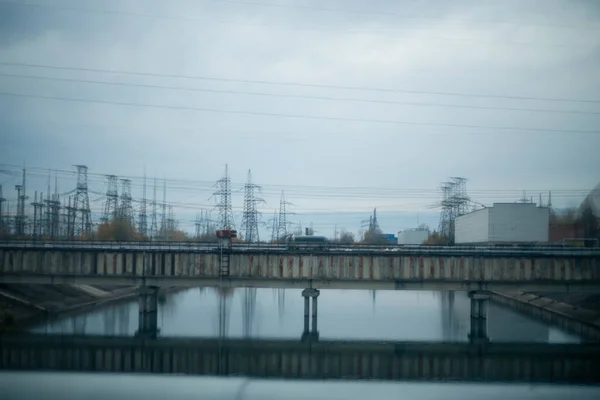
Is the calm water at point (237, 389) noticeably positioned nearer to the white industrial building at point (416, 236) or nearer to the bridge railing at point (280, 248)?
the bridge railing at point (280, 248)

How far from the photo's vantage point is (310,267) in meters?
38.9

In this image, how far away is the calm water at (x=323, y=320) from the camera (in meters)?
36.9

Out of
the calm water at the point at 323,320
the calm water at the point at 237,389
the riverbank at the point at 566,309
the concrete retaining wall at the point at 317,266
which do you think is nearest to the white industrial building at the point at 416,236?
the calm water at the point at 323,320

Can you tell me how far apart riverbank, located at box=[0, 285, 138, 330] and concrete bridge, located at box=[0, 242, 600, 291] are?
2.45 meters

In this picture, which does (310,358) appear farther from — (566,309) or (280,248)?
(566,309)

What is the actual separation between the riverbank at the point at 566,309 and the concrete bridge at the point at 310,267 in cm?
418

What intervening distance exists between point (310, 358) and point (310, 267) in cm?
1020

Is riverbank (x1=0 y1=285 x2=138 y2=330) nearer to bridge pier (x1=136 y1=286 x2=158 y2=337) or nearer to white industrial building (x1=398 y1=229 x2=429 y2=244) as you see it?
bridge pier (x1=136 y1=286 x2=158 y2=337)

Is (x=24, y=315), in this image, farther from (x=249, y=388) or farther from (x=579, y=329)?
(x=579, y=329)

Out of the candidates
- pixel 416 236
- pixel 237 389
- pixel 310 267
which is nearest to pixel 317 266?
pixel 310 267

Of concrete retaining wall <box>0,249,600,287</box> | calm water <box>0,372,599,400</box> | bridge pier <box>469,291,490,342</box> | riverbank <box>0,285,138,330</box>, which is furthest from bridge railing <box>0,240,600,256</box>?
calm water <box>0,372,599,400</box>

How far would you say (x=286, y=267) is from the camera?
38.9 metres

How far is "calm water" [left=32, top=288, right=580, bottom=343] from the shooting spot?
121 ft

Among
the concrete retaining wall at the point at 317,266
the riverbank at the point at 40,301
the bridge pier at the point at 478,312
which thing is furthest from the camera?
the bridge pier at the point at 478,312
